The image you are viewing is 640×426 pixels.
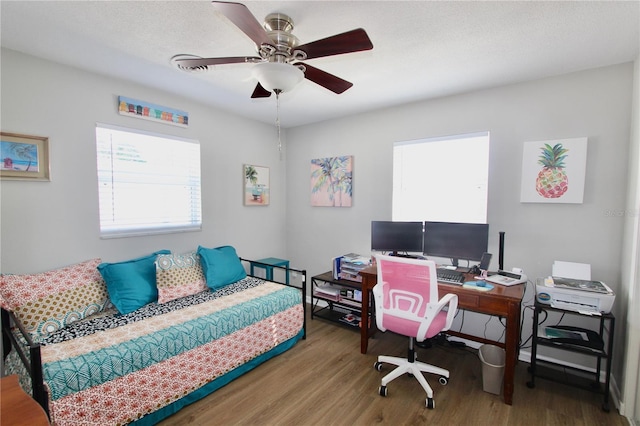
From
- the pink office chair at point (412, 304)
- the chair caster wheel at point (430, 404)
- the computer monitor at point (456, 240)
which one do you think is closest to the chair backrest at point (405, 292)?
the pink office chair at point (412, 304)

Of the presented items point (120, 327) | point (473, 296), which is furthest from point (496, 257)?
point (120, 327)

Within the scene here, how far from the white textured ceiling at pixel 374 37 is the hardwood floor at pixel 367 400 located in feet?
7.28

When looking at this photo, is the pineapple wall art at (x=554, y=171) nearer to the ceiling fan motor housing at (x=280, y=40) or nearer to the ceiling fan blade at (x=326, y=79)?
the ceiling fan blade at (x=326, y=79)

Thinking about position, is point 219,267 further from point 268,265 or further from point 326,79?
point 326,79

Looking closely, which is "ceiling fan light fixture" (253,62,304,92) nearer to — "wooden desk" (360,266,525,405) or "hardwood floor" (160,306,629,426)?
"wooden desk" (360,266,525,405)

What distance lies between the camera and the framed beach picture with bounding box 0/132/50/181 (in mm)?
2127

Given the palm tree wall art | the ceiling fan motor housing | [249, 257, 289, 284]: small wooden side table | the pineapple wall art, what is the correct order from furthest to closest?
the palm tree wall art < [249, 257, 289, 284]: small wooden side table < the pineapple wall art < the ceiling fan motor housing

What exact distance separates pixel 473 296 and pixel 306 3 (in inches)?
88.6

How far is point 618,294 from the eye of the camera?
7.62 feet

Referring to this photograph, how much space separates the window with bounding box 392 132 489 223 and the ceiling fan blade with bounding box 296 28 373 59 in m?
1.94

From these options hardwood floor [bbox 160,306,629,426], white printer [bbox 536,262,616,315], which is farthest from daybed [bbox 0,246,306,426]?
white printer [bbox 536,262,616,315]

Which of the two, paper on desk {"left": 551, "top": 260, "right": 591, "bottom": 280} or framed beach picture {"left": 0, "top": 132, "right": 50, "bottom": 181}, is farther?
paper on desk {"left": 551, "top": 260, "right": 591, "bottom": 280}

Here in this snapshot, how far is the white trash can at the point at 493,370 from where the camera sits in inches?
87.7

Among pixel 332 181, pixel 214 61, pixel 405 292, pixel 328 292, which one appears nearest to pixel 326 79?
pixel 214 61
